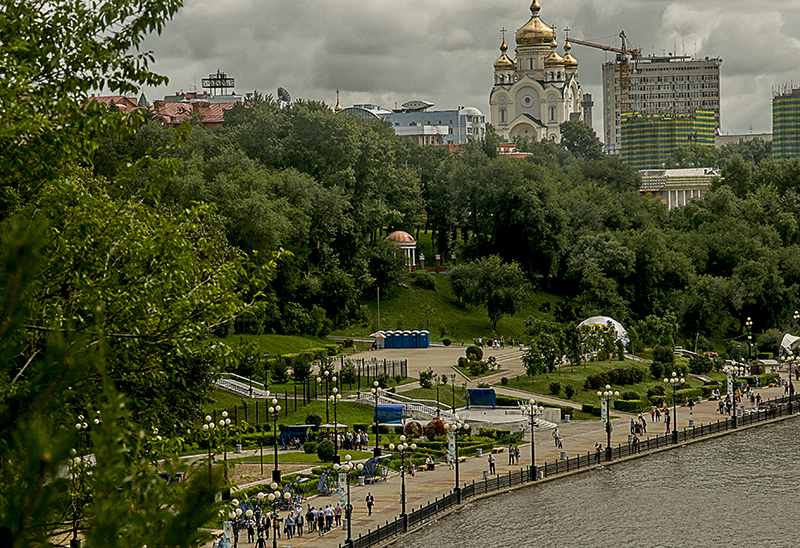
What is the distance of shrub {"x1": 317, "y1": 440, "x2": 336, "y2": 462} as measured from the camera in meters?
42.0

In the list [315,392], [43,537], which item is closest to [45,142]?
[43,537]

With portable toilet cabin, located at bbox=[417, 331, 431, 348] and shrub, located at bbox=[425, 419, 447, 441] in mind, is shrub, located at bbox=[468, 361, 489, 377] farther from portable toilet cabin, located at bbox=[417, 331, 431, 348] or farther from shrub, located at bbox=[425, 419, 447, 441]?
shrub, located at bbox=[425, 419, 447, 441]

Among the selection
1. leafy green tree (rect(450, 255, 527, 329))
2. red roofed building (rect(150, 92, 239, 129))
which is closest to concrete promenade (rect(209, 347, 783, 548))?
leafy green tree (rect(450, 255, 527, 329))

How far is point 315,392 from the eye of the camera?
53.5 m

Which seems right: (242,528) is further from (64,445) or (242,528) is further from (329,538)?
(64,445)

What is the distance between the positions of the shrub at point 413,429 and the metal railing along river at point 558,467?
7665mm

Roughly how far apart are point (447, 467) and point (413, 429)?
4769mm

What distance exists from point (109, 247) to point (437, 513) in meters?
24.9

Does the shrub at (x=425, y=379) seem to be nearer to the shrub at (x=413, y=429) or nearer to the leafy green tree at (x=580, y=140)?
the shrub at (x=413, y=429)

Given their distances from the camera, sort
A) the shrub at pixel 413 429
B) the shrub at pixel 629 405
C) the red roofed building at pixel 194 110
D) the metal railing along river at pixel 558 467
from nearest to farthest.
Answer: the metal railing along river at pixel 558 467
the shrub at pixel 413 429
the shrub at pixel 629 405
the red roofed building at pixel 194 110

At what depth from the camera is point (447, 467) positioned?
4391cm

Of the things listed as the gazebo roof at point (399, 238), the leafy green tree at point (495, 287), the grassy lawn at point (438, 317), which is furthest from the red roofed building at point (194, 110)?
the leafy green tree at point (495, 287)

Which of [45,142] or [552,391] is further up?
[45,142]

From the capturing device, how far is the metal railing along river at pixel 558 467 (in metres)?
32.7
